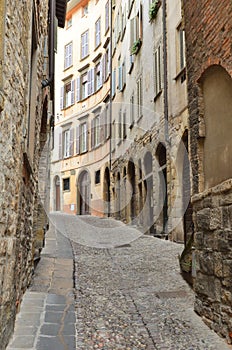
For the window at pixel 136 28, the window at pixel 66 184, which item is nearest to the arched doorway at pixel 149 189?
the window at pixel 136 28

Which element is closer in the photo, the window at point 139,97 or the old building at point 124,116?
the old building at point 124,116

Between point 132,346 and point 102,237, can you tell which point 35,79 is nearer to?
point 132,346

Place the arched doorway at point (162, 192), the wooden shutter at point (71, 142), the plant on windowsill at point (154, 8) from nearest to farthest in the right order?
the arched doorway at point (162, 192)
the plant on windowsill at point (154, 8)
the wooden shutter at point (71, 142)

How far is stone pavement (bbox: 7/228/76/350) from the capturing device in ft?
10.3

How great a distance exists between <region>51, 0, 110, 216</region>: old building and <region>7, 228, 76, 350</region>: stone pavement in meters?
12.4

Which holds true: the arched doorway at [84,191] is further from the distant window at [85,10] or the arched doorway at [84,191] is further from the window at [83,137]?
the distant window at [85,10]

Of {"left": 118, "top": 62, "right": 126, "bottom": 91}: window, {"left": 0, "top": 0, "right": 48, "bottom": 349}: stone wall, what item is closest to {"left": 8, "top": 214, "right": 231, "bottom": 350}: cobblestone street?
{"left": 0, "top": 0, "right": 48, "bottom": 349}: stone wall

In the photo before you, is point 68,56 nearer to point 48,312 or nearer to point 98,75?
point 98,75

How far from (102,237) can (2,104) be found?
8.76 metres

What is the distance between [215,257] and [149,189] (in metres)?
7.76

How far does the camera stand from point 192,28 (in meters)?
4.55

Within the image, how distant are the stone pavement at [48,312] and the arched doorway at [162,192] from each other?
13.4 ft

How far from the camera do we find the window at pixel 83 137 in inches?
765

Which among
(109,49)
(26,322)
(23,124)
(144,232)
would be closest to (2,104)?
(23,124)
